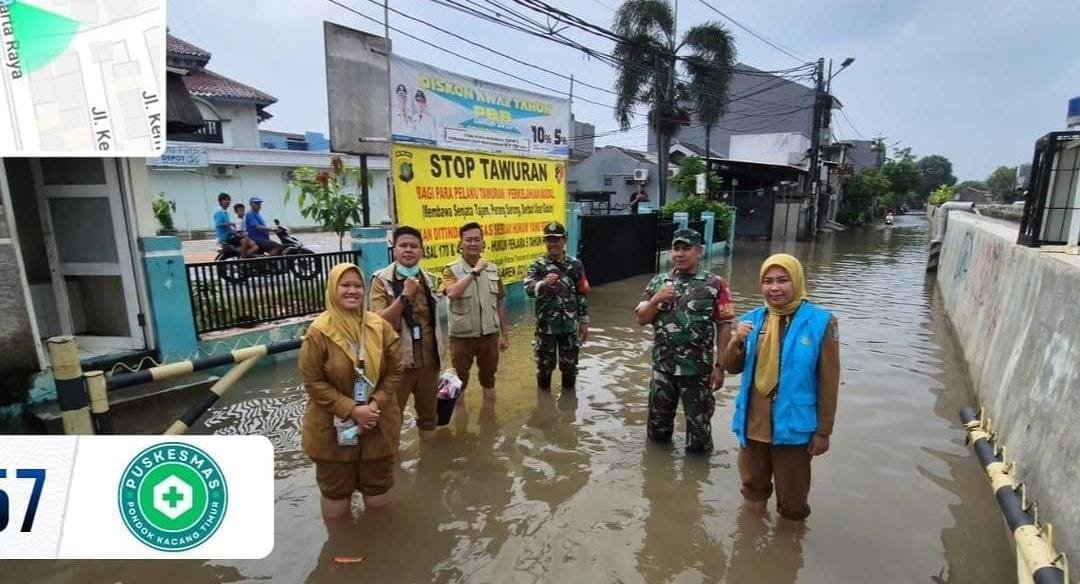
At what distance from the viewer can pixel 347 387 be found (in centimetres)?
278

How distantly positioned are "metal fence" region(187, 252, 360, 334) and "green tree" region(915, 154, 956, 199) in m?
108

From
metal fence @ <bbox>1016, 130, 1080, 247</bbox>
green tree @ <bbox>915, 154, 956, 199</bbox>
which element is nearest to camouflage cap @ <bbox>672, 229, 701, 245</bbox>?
metal fence @ <bbox>1016, 130, 1080, 247</bbox>

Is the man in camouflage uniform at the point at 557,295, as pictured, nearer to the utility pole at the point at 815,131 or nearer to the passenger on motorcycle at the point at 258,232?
the passenger on motorcycle at the point at 258,232

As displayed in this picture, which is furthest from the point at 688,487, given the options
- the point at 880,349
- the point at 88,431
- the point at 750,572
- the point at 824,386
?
the point at 880,349

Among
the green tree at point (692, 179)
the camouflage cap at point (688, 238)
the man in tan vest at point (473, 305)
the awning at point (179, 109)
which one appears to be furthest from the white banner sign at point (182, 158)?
the camouflage cap at point (688, 238)

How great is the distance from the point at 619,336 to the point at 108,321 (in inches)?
224

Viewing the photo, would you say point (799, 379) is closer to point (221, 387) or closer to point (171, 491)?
point (171, 491)

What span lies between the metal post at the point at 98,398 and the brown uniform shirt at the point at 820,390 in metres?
3.46

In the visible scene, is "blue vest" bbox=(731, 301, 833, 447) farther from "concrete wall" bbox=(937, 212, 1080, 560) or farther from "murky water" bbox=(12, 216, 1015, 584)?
"concrete wall" bbox=(937, 212, 1080, 560)

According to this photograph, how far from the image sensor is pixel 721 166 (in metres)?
23.9

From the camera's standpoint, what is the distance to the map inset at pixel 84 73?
6.59ft

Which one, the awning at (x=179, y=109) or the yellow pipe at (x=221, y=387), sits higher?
the awning at (x=179, y=109)

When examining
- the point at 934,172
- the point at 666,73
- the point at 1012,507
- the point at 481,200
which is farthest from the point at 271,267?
the point at 934,172

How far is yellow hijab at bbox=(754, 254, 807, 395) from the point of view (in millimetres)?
2758
